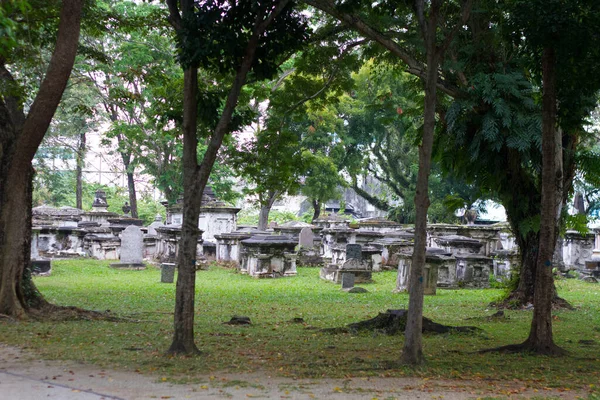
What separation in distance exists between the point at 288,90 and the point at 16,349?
6.46 m

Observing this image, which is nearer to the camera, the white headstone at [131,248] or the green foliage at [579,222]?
the green foliage at [579,222]

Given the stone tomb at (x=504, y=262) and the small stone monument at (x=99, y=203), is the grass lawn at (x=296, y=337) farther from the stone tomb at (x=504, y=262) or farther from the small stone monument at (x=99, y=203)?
the small stone monument at (x=99, y=203)

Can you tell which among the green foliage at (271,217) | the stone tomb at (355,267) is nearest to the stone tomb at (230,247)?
the stone tomb at (355,267)

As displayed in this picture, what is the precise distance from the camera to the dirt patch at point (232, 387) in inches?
244

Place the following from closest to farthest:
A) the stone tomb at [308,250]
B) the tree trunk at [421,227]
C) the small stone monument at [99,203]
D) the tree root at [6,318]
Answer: the tree trunk at [421,227]
the tree root at [6,318]
the stone tomb at [308,250]
the small stone monument at [99,203]

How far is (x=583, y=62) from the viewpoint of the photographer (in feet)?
28.3

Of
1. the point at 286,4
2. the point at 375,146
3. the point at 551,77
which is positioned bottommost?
the point at 551,77

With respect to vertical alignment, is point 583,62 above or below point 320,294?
above

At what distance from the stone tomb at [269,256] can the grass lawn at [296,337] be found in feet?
14.0

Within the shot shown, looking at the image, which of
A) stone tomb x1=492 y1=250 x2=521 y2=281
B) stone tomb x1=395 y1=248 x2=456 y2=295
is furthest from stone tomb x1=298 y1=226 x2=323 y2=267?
stone tomb x1=395 y1=248 x2=456 y2=295

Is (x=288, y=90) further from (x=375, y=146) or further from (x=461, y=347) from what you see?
(x=375, y=146)

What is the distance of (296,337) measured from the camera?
1010cm

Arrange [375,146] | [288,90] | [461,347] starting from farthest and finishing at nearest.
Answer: [375,146] < [288,90] < [461,347]

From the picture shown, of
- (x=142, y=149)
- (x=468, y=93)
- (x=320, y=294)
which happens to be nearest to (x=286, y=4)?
(x=468, y=93)
